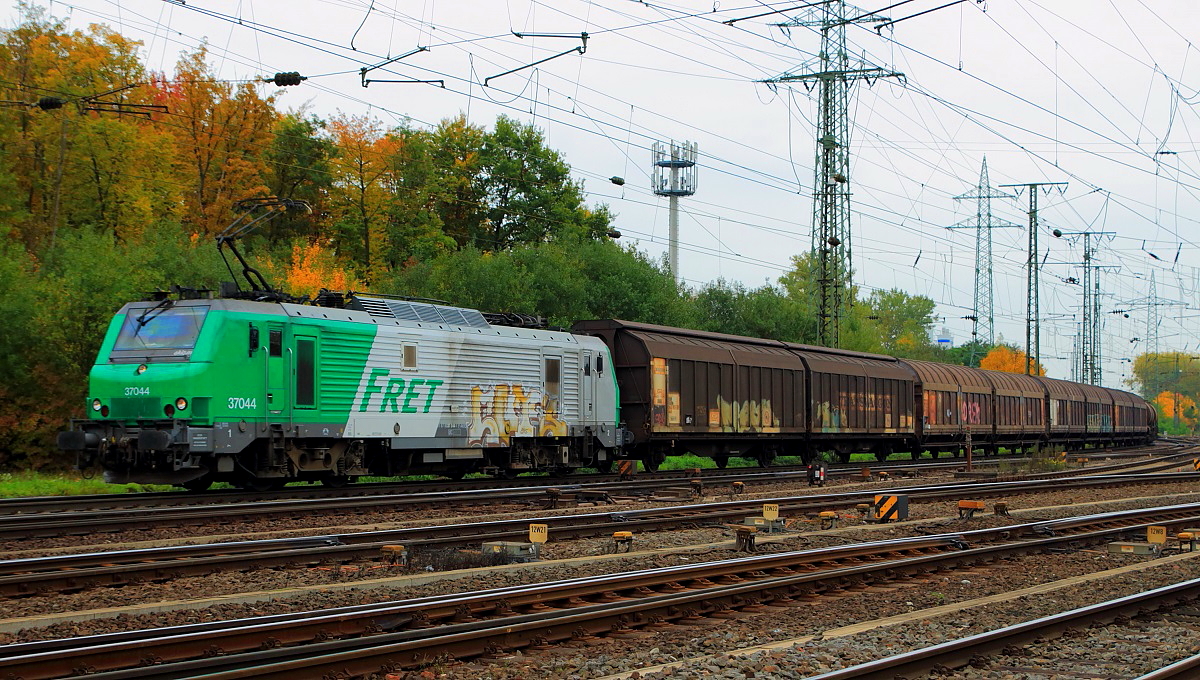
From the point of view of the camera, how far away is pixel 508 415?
78.6 feet

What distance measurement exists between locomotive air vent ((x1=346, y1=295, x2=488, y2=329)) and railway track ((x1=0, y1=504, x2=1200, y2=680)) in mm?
11436

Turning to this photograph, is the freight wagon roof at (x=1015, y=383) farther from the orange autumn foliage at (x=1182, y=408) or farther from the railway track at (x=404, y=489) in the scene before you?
the orange autumn foliage at (x=1182, y=408)

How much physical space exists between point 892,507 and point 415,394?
9.61 meters

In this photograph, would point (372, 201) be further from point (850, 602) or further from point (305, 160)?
point (850, 602)

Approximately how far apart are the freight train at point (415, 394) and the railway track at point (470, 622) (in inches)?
388

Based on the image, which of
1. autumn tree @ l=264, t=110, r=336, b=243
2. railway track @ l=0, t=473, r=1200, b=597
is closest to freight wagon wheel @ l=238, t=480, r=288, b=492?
railway track @ l=0, t=473, r=1200, b=597

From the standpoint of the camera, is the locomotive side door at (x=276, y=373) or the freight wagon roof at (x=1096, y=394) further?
the freight wagon roof at (x=1096, y=394)

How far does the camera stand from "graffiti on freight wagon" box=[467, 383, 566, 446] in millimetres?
23062

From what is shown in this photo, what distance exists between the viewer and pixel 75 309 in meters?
29.5

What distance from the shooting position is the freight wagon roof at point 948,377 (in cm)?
4075

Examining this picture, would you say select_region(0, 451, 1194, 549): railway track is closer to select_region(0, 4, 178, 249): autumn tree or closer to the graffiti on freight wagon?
the graffiti on freight wagon

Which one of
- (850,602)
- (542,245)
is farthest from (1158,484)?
(542,245)

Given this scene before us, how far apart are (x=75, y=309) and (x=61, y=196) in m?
14.5

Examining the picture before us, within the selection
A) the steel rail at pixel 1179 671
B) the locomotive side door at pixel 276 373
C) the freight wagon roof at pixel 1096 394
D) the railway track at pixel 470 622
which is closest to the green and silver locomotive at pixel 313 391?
the locomotive side door at pixel 276 373
